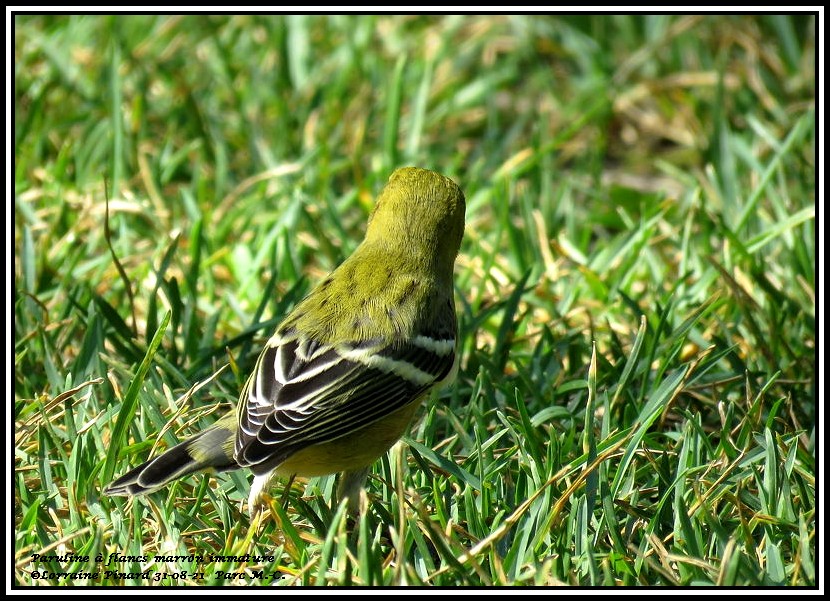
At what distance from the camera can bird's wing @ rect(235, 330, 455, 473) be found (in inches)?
122

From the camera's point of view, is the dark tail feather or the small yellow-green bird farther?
the small yellow-green bird

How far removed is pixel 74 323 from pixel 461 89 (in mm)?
3238

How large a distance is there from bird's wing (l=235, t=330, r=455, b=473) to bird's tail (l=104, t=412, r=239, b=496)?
85 mm

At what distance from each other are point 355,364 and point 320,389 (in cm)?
15

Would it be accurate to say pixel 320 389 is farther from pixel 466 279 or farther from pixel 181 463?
pixel 466 279

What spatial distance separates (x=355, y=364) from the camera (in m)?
3.28

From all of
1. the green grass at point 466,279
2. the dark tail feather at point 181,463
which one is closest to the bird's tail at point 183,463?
the dark tail feather at point 181,463

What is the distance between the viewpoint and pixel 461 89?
22.0 feet

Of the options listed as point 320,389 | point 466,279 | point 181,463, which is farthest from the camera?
point 466,279

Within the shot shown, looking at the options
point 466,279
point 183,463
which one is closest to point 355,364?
point 183,463

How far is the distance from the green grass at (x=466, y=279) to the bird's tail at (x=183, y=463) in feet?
0.54

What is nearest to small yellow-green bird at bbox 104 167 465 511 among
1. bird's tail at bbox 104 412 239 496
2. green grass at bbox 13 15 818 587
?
bird's tail at bbox 104 412 239 496

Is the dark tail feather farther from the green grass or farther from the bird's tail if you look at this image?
the green grass

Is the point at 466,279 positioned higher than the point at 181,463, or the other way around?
the point at 181,463
